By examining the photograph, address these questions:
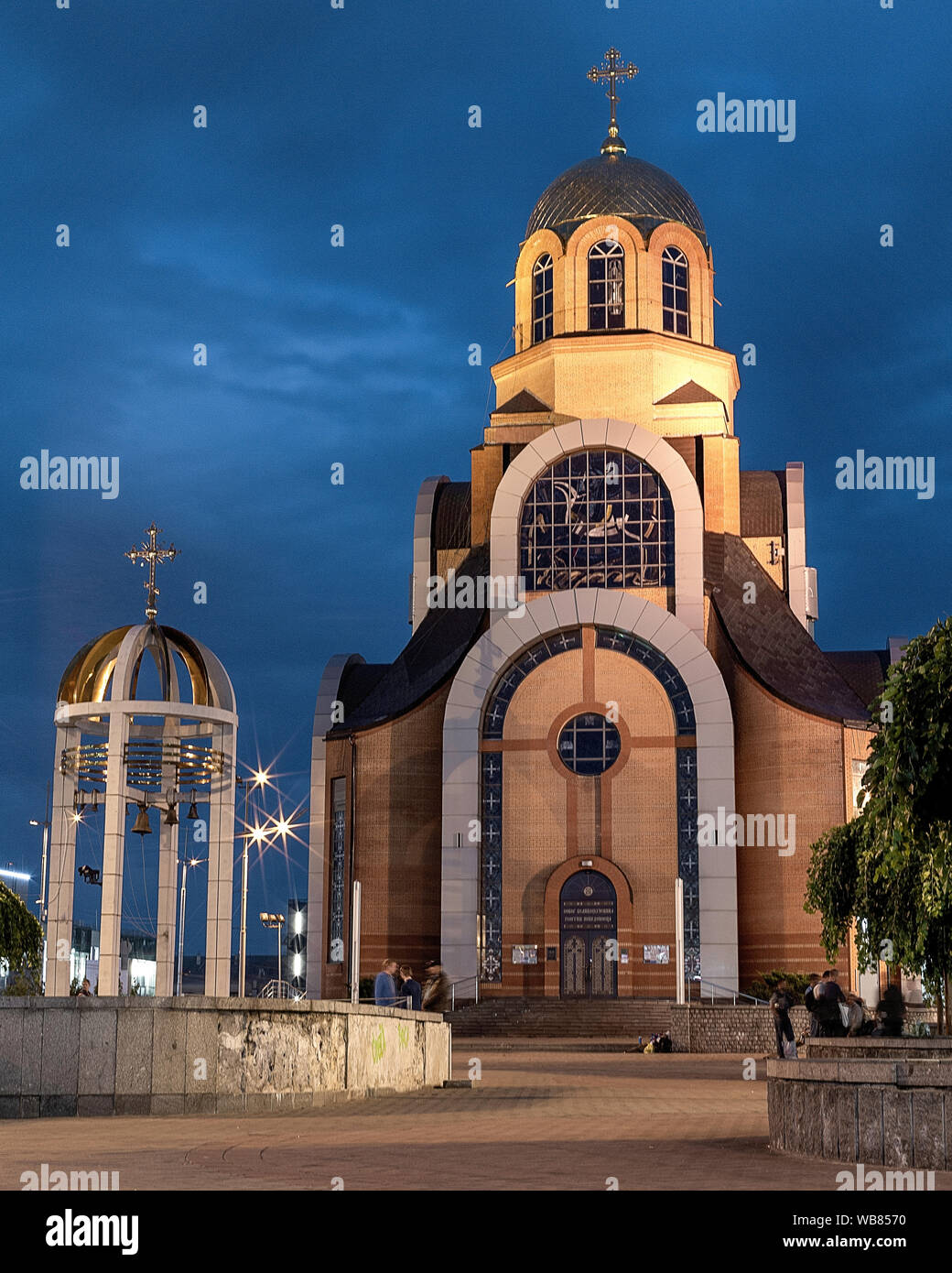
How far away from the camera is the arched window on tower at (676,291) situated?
5253 cm

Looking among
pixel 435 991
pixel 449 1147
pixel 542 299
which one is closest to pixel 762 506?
pixel 542 299

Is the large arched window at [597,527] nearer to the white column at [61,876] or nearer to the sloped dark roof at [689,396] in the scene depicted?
the sloped dark roof at [689,396]

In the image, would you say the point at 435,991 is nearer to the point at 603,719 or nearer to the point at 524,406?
the point at 603,719

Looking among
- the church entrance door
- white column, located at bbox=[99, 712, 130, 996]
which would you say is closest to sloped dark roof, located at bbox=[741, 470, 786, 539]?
the church entrance door

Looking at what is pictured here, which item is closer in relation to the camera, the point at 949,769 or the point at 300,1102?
the point at 949,769

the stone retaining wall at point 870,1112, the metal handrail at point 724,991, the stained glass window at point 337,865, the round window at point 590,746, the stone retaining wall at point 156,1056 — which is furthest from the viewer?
the stained glass window at point 337,865

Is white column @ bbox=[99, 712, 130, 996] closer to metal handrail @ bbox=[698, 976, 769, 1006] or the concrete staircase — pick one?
the concrete staircase

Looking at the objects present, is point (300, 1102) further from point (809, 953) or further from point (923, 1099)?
point (809, 953)

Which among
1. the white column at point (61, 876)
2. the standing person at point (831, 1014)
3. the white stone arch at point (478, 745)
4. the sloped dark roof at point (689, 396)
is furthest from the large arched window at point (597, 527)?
the white column at point (61, 876)

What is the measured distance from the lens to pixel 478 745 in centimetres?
4609

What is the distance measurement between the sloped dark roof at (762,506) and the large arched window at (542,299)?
8059mm
